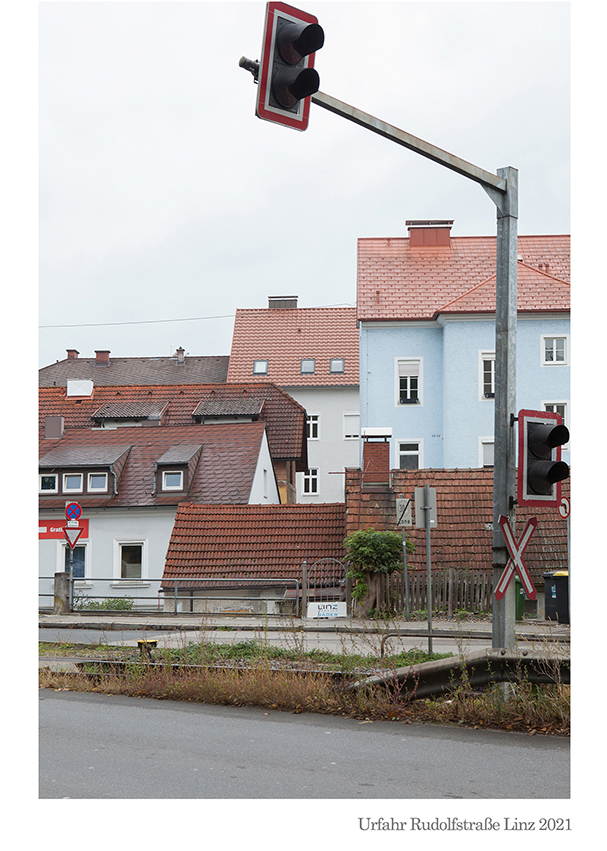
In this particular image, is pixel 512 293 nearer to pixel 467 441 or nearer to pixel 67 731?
pixel 67 731

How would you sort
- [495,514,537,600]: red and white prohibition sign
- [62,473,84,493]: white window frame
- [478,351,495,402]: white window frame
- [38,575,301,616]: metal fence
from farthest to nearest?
[478,351,495,402]: white window frame, [62,473,84,493]: white window frame, [38,575,301,616]: metal fence, [495,514,537,600]: red and white prohibition sign

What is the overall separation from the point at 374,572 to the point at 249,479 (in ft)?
36.1

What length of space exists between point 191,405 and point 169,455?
1031 centimetres

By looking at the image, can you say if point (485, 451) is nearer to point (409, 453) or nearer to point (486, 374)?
point (486, 374)

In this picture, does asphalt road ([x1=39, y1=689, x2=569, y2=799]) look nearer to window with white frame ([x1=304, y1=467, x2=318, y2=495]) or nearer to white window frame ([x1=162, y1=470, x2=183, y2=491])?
white window frame ([x1=162, y1=470, x2=183, y2=491])

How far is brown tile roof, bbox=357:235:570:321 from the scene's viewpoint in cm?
3822

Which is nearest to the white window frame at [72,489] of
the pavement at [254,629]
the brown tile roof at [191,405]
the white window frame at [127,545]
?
the white window frame at [127,545]

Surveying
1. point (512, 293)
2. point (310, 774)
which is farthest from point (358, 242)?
point (310, 774)

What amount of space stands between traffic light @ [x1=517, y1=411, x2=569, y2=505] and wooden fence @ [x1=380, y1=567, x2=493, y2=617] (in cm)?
1611

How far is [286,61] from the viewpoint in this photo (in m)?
6.64

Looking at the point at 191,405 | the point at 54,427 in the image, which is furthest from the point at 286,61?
the point at 191,405

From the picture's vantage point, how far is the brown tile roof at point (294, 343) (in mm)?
56250

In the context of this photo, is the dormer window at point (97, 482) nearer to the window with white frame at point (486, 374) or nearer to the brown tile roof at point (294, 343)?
the window with white frame at point (486, 374)

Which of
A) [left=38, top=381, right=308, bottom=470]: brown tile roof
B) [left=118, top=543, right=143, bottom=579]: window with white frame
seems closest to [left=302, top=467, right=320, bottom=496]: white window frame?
[left=38, top=381, right=308, bottom=470]: brown tile roof
